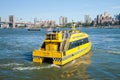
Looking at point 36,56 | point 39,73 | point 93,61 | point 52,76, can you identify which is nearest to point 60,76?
point 52,76

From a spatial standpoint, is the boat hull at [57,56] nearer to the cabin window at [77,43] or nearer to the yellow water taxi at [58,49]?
the yellow water taxi at [58,49]

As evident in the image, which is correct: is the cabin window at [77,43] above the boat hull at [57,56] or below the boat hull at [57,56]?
above

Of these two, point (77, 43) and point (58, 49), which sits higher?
point (77, 43)

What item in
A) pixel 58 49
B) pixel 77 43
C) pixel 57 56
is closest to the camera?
pixel 57 56

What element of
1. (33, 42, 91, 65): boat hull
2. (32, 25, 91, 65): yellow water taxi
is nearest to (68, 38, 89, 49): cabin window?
(32, 25, 91, 65): yellow water taxi

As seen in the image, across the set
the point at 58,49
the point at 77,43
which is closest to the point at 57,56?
the point at 58,49

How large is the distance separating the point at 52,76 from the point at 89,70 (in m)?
4.71

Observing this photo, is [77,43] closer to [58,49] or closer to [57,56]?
[58,49]

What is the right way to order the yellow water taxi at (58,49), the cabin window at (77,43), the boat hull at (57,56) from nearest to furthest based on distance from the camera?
the boat hull at (57,56)
the yellow water taxi at (58,49)
the cabin window at (77,43)

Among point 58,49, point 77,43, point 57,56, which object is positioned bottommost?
point 57,56

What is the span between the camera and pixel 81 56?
33281mm

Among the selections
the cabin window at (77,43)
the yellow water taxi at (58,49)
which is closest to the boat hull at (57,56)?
the yellow water taxi at (58,49)

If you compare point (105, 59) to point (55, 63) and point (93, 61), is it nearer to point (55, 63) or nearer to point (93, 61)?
point (93, 61)

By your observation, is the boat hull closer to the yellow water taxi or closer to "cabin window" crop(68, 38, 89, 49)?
the yellow water taxi
